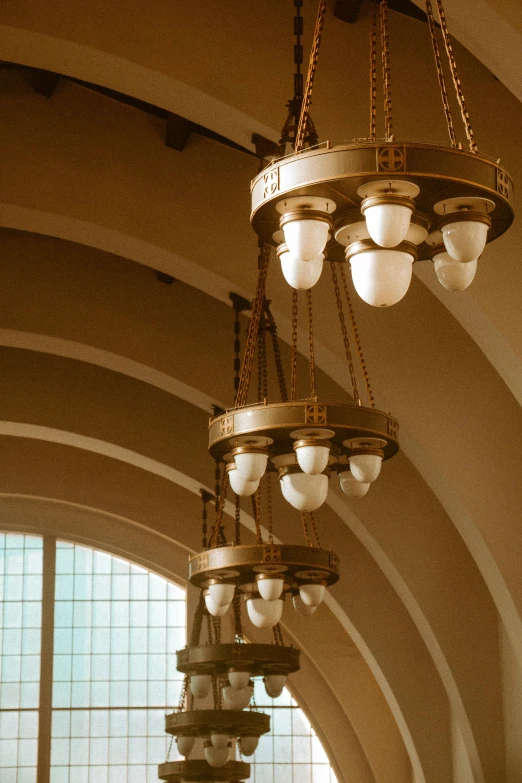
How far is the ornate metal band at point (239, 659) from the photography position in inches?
455

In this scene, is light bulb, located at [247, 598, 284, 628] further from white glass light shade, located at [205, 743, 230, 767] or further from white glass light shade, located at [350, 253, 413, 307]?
white glass light shade, located at [350, 253, 413, 307]

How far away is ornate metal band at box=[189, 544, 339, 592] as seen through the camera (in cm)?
947

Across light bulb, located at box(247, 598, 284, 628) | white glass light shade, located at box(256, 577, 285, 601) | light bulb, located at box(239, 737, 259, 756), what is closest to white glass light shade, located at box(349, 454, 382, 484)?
white glass light shade, located at box(256, 577, 285, 601)

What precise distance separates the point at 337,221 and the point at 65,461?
15.4m

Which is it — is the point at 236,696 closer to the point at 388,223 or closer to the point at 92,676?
the point at 388,223

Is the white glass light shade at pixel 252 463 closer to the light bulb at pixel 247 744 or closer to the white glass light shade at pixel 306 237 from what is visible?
the white glass light shade at pixel 306 237

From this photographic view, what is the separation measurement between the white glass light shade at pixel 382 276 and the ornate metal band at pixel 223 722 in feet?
28.8

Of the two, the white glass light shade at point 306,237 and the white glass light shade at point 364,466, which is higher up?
the white glass light shade at point 306,237

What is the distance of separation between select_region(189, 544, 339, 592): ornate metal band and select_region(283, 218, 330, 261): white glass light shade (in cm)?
443

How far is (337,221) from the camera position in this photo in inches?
217

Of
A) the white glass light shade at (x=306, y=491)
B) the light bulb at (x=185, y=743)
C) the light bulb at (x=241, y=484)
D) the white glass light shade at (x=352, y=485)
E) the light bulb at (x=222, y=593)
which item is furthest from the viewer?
the light bulb at (x=185, y=743)

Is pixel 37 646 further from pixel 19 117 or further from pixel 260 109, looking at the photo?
pixel 260 109

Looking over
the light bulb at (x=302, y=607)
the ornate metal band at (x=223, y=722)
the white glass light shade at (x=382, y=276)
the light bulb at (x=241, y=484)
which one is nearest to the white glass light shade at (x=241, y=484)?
the light bulb at (x=241, y=484)

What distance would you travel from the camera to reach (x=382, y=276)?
203 inches
